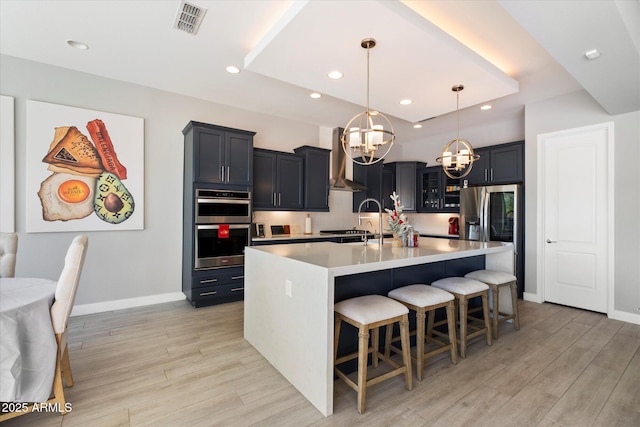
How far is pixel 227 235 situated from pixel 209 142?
1282 millimetres

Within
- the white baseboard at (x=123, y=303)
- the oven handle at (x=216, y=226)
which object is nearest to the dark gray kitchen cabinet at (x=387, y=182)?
the oven handle at (x=216, y=226)

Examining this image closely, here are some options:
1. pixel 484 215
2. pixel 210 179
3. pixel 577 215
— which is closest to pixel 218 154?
pixel 210 179

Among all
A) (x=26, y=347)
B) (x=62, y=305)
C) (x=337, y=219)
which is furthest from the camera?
(x=337, y=219)

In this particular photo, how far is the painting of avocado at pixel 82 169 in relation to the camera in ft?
10.9

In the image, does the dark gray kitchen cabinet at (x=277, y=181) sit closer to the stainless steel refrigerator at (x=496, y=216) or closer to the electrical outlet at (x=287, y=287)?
the electrical outlet at (x=287, y=287)

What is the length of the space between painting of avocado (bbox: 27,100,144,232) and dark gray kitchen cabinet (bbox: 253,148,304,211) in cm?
157

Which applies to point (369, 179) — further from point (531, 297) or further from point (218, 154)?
point (531, 297)

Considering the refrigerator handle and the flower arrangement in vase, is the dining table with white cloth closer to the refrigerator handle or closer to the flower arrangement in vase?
the flower arrangement in vase

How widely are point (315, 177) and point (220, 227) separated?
6.28ft

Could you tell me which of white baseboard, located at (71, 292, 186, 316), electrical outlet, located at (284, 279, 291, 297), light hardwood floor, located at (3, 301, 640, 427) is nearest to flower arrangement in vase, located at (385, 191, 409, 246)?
light hardwood floor, located at (3, 301, 640, 427)

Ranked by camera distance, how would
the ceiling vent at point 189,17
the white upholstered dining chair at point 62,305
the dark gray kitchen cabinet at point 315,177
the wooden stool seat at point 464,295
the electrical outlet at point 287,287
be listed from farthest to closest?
the dark gray kitchen cabinet at point 315,177
the wooden stool seat at point 464,295
the ceiling vent at point 189,17
the electrical outlet at point 287,287
the white upholstered dining chair at point 62,305

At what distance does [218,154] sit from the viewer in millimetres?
4031

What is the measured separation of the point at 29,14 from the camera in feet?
8.37

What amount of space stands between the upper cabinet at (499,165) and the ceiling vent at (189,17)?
4.57 metres
